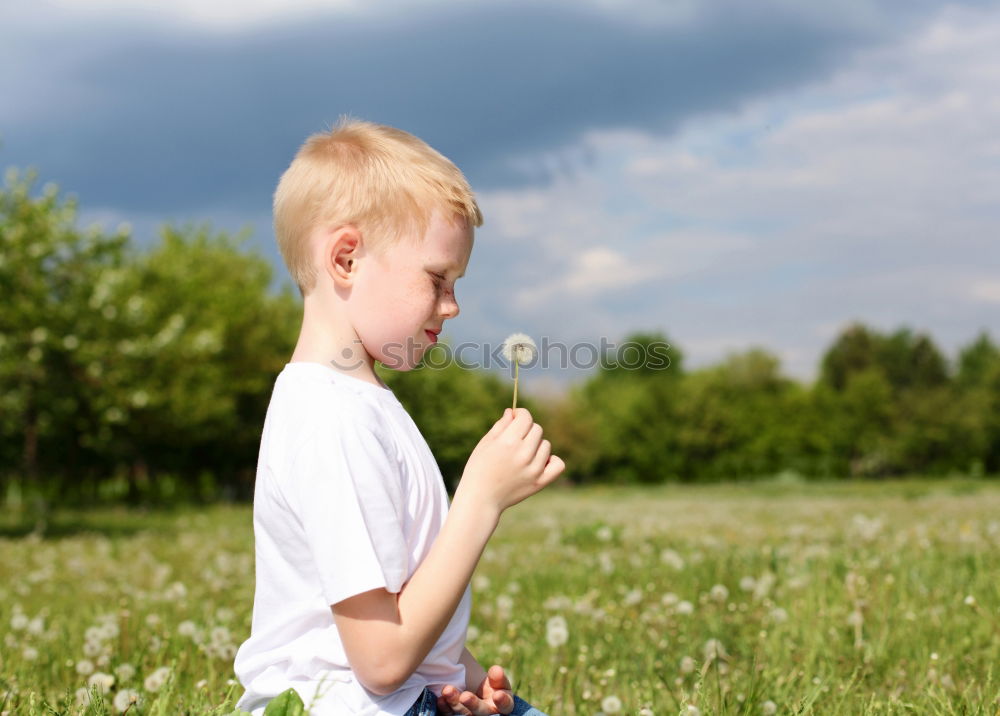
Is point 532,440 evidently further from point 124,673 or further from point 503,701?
point 124,673

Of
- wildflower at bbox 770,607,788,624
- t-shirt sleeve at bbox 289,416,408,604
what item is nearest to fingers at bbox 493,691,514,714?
t-shirt sleeve at bbox 289,416,408,604

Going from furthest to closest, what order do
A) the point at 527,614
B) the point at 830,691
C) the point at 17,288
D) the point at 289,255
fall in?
the point at 17,288 → the point at 527,614 → the point at 830,691 → the point at 289,255

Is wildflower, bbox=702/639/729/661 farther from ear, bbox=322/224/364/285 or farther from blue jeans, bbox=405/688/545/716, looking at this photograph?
ear, bbox=322/224/364/285

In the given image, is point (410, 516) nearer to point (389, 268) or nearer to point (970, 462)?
point (389, 268)

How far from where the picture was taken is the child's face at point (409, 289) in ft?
7.41

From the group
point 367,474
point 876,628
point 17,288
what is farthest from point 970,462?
point 367,474

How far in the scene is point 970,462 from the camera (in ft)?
197

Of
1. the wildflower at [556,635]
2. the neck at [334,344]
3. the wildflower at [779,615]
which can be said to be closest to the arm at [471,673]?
the neck at [334,344]

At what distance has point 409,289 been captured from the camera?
7.45ft

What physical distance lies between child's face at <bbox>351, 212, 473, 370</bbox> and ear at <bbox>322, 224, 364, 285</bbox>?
32 millimetres

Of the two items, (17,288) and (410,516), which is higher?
(17,288)

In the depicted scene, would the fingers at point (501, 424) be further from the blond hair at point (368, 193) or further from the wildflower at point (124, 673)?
the wildflower at point (124, 673)

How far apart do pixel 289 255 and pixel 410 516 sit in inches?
29.2

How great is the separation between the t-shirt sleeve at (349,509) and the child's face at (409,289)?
0.27m
